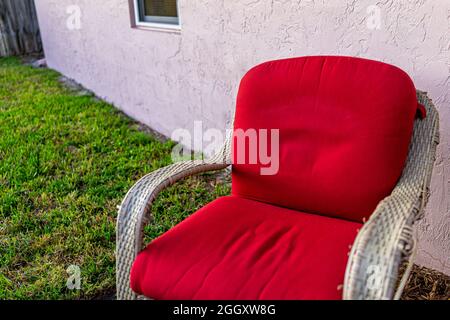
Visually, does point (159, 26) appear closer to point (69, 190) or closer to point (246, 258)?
point (69, 190)

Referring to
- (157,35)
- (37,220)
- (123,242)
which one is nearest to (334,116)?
(123,242)

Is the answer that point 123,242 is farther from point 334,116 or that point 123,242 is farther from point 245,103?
point 334,116

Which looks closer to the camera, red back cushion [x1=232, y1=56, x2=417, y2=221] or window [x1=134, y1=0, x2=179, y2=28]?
red back cushion [x1=232, y1=56, x2=417, y2=221]

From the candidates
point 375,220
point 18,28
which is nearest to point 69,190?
point 375,220

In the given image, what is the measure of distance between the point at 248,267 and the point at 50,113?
3559 mm

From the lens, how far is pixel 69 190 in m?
2.85

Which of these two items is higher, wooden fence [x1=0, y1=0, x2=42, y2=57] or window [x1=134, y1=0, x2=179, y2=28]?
window [x1=134, y1=0, x2=179, y2=28]

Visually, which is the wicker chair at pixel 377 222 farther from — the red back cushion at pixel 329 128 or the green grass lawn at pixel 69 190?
the green grass lawn at pixel 69 190

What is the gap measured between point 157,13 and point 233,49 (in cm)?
114

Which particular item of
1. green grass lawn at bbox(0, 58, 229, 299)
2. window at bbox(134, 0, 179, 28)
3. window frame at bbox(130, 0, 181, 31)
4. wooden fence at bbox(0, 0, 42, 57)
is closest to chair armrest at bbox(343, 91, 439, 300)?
green grass lawn at bbox(0, 58, 229, 299)

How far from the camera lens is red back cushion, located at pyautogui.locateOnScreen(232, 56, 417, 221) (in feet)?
5.08

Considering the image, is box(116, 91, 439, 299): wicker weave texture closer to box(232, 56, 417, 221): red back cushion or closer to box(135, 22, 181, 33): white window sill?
box(232, 56, 417, 221): red back cushion

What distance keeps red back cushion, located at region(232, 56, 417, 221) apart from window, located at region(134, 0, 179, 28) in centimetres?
181

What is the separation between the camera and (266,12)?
248 centimetres
